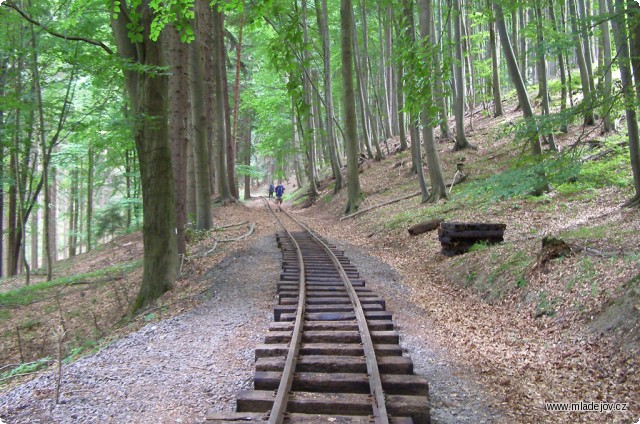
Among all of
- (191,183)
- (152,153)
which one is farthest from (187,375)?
(191,183)

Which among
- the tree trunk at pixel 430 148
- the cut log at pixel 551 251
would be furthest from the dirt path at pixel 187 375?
the tree trunk at pixel 430 148

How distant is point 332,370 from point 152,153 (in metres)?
6.30

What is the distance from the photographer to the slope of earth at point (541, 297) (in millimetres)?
4766

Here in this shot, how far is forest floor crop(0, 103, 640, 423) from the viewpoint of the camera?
4.49m

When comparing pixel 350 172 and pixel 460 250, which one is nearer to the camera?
pixel 460 250

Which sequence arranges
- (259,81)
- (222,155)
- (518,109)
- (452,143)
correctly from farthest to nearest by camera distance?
(259,81)
(518,109)
(452,143)
(222,155)

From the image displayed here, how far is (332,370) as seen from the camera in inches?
181

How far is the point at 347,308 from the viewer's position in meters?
6.82

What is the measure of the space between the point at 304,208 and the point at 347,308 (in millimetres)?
23186

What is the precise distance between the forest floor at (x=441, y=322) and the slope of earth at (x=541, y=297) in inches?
1.0

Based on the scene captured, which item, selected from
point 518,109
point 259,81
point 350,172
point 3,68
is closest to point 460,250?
point 350,172

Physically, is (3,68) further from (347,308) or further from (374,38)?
(374,38)

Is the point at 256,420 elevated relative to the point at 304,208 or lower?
lower

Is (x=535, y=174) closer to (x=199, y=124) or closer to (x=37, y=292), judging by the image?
(x=199, y=124)
